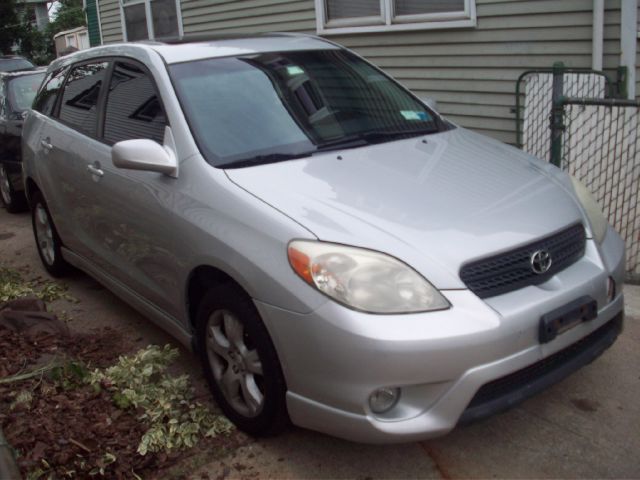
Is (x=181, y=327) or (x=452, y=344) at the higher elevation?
(x=452, y=344)

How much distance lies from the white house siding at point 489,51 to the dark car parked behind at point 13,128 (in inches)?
131

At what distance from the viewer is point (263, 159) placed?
133 inches

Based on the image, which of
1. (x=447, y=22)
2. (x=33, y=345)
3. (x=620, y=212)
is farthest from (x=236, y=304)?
(x=447, y=22)

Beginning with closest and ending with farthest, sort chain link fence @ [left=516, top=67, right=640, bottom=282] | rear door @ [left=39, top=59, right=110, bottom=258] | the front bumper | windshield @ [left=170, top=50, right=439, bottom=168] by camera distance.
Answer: the front bumper < windshield @ [left=170, top=50, right=439, bottom=168] < rear door @ [left=39, top=59, right=110, bottom=258] < chain link fence @ [left=516, top=67, right=640, bottom=282]

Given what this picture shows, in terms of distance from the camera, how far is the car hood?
2.74m

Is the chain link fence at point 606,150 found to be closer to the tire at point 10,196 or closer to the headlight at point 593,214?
the headlight at point 593,214

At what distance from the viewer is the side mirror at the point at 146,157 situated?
3.37m

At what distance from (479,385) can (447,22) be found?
5119mm

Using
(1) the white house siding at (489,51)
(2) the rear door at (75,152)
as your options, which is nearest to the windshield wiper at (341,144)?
(2) the rear door at (75,152)

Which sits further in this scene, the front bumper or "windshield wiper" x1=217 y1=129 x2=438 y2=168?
"windshield wiper" x1=217 y1=129 x2=438 y2=168

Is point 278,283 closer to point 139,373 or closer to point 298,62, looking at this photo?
point 139,373

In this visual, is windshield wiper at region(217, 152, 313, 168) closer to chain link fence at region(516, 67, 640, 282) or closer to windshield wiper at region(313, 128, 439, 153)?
windshield wiper at region(313, 128, 439, 153)

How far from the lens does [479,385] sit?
2615mm

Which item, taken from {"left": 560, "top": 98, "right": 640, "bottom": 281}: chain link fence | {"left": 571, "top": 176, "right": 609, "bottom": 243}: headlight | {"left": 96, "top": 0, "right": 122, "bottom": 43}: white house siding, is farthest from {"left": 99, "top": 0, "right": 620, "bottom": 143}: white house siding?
{"left": 96, "top": 0, "right": 122, "bottom": 43}: white house siding
